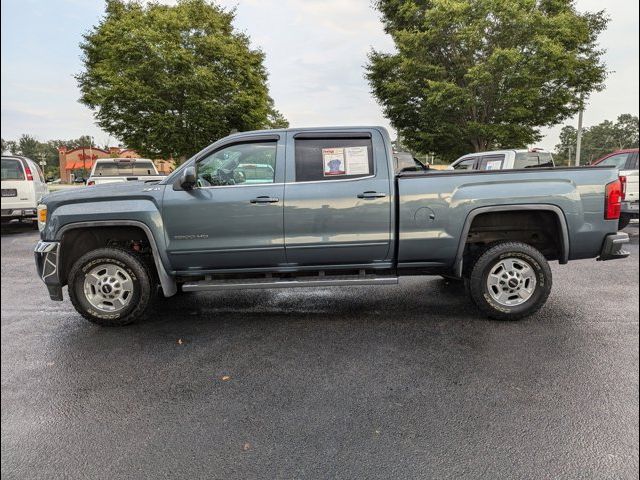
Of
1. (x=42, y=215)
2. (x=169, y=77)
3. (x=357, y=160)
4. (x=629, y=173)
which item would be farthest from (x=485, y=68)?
(x=42, y=215)

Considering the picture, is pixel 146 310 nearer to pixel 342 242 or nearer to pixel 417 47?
pixel 342 242

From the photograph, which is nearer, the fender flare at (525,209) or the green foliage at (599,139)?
the fender flare at (525,209)

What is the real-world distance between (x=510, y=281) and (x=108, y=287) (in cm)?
405

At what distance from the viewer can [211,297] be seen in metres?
5.39

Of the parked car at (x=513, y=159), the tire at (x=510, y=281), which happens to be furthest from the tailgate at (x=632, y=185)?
the tire at (x=510, y=281)

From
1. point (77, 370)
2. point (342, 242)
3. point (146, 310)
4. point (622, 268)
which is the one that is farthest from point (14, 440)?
point (622, 268)

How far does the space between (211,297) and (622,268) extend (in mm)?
6303

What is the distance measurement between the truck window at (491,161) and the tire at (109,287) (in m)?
9.14

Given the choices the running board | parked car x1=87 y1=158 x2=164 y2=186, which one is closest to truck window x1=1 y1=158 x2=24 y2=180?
parked car x1=87 y1=158 x2=164 y2=186

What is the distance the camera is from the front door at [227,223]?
4.21m

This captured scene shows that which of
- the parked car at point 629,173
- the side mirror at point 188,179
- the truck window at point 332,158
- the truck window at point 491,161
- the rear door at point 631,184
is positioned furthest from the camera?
the truck window at point 491,161

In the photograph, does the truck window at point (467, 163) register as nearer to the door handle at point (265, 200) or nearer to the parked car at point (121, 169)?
the door handle at point (265, 200)

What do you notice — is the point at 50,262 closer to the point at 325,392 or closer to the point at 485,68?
the point at 325,392

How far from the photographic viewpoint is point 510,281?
429 centimetres
